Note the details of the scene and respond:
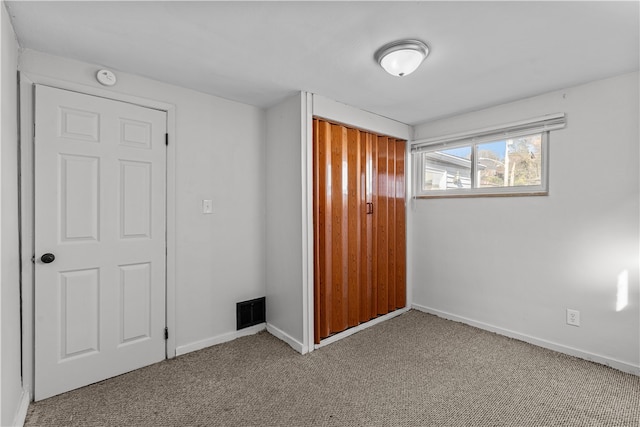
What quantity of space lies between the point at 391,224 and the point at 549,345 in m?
1.71

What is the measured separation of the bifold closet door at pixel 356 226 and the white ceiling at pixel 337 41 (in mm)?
593

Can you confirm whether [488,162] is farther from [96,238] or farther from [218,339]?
[96,238]

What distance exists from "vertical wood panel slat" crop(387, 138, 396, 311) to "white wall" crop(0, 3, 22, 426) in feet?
9.58

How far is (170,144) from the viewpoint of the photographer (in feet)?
7.89

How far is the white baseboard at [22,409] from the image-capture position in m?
1.64

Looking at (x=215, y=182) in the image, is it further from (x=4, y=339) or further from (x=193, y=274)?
(x=4, y=339)

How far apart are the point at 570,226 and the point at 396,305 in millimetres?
1794

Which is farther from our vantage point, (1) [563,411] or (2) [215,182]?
(2) [215,182]

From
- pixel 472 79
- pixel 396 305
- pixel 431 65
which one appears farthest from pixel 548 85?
pixel 396 305

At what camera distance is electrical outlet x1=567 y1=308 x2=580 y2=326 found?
2.48 meters

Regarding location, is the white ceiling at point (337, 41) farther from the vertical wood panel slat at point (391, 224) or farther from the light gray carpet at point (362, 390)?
the light gray carpet at point (362, 390)

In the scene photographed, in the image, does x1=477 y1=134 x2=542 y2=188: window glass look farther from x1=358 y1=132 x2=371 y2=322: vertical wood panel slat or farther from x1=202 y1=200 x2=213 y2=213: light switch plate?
x1=202 y1=200 x2=213 y2=213: light switch plate

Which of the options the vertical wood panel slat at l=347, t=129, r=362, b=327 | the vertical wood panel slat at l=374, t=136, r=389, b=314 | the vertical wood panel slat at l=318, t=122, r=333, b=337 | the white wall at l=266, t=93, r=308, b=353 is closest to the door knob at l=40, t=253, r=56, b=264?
the white wall at l=266, t=93, r=308, b=353

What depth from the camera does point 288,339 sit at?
2.71 meters
